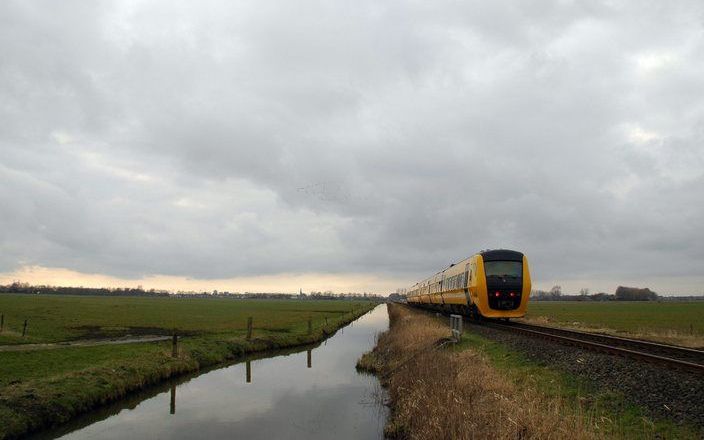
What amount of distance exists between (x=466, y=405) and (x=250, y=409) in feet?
31.1

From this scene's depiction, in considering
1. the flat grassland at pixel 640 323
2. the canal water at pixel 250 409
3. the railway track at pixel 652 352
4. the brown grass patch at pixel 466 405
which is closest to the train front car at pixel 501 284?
the flat grassland at pixel 640 323

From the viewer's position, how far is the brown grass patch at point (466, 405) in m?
7.94

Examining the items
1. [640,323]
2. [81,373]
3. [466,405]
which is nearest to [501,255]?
[466,405]

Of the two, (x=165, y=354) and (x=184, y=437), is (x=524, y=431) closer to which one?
(x=184, y=437)

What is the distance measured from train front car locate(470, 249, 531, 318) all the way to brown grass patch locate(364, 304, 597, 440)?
8086 mm

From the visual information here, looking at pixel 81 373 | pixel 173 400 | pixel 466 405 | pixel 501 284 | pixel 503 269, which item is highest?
pixel 503 269

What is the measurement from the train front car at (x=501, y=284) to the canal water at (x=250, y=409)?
8.41 m

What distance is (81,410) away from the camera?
15609mm

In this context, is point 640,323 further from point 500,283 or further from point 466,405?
point 466,405

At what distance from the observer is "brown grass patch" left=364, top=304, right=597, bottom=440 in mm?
7938

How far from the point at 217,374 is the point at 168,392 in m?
4.09

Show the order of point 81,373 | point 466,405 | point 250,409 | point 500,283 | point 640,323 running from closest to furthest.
Answer: point 466,405 → point 250,409 → point 81,373 → point 500,283 → point 640,323

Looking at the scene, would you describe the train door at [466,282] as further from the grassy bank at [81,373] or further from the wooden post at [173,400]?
the wooden post at [173,400]

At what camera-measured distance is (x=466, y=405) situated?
33.2 ft
